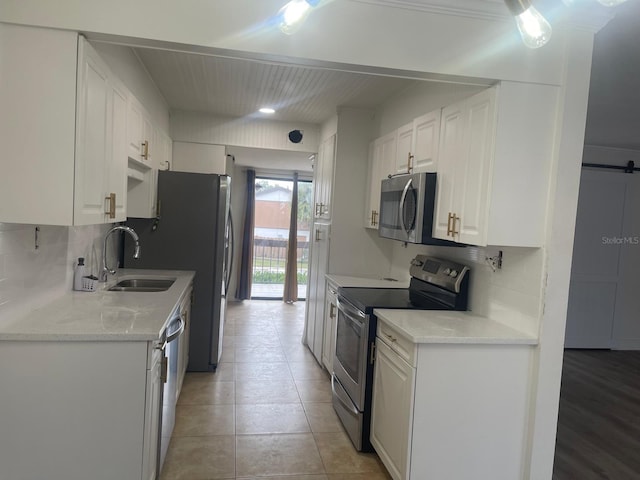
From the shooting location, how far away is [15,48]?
1.77 meters

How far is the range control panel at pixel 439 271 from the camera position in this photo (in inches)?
109

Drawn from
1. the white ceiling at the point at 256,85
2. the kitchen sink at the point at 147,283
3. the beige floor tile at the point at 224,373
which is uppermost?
the white ceiling at the point at 256,85

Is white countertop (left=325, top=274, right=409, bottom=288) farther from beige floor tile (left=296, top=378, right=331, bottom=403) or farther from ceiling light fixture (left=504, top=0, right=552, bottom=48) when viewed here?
ceiling light fixture (left=504, top=0, right=552, bottom=48)

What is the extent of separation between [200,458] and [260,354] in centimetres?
195

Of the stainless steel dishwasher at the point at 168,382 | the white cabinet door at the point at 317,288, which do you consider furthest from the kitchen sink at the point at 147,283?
the white cabinet door at the point at 317,288

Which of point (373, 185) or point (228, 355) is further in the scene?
point (228, 355)

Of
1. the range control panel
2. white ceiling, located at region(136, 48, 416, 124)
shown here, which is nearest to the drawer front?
the range control panel

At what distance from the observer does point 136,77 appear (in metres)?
3.00

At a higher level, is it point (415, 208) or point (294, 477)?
point (415, 208)

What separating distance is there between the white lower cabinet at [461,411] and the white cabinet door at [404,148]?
1.36 meters

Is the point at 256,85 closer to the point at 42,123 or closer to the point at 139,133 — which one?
the point at 139,133

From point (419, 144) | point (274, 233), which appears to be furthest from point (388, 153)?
point (274, 233)

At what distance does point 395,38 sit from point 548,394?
6.09ft

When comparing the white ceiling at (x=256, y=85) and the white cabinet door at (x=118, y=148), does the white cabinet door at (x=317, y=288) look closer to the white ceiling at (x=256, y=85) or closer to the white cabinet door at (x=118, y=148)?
the white ceiling at (x=256, y=85)
